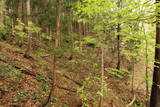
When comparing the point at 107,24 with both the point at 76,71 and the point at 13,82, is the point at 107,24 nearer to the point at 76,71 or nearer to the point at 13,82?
the point at 13,82

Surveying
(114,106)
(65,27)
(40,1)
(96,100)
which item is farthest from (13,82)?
(40,1)

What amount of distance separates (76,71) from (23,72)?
4.68 metres

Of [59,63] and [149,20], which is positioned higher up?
[149,20]

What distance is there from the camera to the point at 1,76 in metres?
5.67

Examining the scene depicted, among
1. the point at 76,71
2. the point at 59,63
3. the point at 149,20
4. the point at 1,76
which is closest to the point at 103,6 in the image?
the point at 149,20

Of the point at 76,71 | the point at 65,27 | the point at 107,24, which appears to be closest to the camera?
the point at 107,24

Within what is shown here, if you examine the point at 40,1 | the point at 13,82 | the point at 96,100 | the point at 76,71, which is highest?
the point at 40,1

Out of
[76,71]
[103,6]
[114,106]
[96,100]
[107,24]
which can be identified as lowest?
[114,106]

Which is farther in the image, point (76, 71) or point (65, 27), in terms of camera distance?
point (65, 27)

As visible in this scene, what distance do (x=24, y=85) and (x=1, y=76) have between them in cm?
117

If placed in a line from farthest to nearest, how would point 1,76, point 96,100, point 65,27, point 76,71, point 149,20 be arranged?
point 65,27
point 76,71
point 96,100
point 1,76
point 149,20

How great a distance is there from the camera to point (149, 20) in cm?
397

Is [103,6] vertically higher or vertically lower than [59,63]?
higher

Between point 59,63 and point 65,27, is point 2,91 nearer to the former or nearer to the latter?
point 59,63
